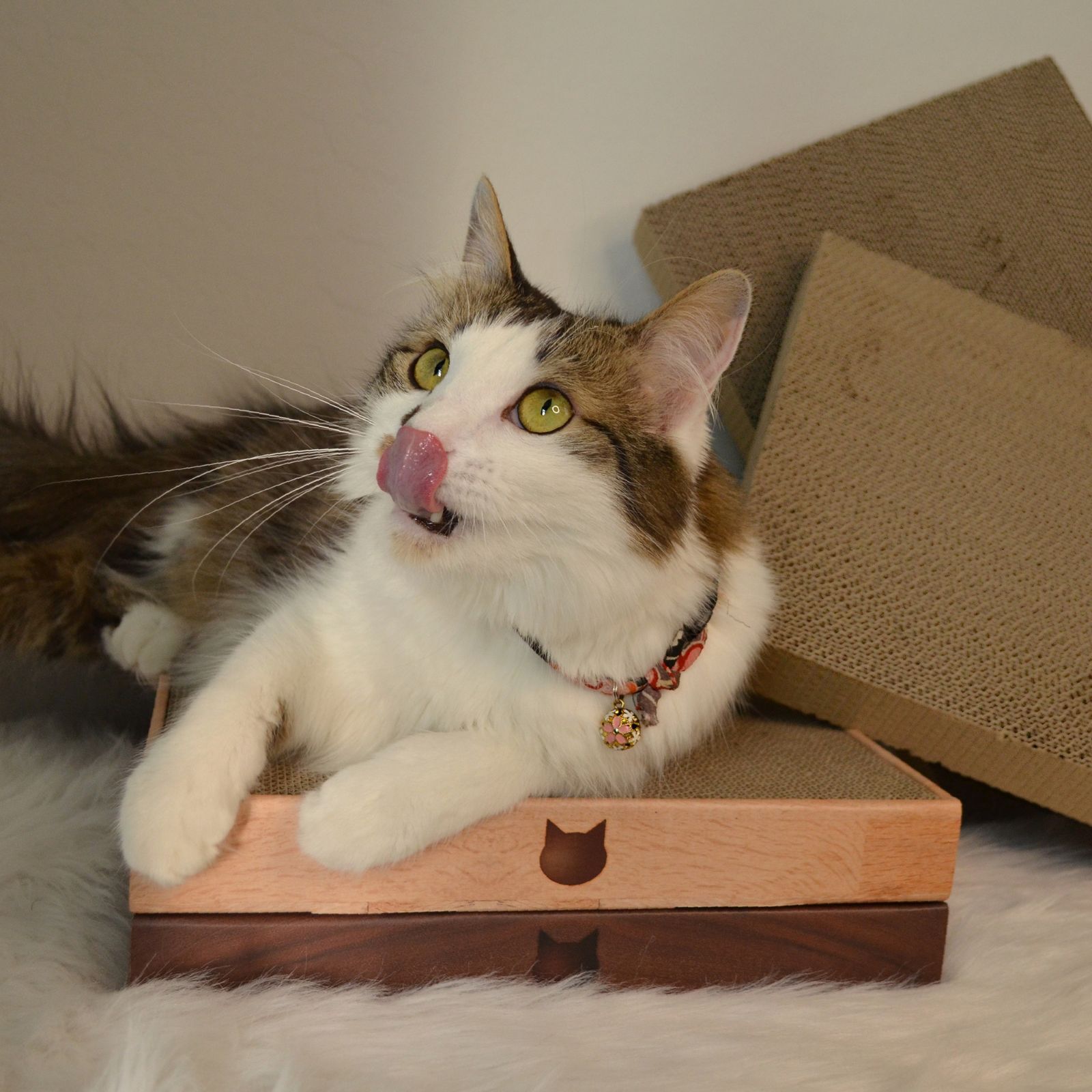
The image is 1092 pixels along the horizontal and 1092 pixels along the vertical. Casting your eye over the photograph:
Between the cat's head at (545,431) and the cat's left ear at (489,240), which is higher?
the cat's left ear at (489,240)

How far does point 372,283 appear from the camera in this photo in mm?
1562

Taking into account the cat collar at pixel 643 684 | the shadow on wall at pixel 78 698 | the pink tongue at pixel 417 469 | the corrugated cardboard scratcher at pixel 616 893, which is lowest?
the shadow on wall at pixel 78 698

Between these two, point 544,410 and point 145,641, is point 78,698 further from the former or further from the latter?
point 544,410

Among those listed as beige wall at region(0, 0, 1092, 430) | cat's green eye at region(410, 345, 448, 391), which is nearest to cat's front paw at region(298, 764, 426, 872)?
cat's green eye at region(410, 345, 448, 391)

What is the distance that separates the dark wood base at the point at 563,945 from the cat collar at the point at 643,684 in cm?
17

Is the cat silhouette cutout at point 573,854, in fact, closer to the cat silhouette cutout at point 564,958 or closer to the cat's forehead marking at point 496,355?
the cat silhouette cutout at point 564,958

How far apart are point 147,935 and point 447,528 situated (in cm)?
42

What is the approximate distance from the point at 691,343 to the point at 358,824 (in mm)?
486

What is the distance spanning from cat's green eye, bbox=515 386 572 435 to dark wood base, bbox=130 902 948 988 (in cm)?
44

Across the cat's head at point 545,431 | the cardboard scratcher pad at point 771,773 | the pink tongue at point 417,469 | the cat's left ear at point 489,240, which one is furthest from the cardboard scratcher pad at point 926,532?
the pink tongue at point 417,469

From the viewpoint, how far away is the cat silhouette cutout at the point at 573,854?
845 mm

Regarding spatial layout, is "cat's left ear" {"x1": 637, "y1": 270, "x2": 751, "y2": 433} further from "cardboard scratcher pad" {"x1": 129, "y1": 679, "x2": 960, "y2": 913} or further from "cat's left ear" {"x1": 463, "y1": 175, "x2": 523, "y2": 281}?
"cardboard scratcher pad" {"x1": 129, "y1": 679, "x2": 960, "y2": 913}

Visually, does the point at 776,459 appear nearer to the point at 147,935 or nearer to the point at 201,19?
the point at 147,935

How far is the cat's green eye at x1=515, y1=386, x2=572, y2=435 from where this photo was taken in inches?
30.4
